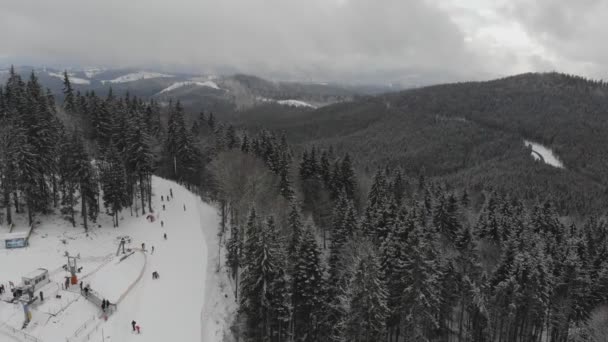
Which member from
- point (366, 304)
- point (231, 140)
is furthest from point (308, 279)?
point (231, 140)

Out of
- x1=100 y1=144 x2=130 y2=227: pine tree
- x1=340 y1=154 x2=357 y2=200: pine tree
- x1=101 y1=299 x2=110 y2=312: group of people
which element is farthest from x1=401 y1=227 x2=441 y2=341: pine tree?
x1=100 y1=144 x2=130 y2=227: pine tree

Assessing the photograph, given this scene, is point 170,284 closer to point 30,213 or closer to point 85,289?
point 85,289

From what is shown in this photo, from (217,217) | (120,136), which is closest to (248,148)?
(217,217)

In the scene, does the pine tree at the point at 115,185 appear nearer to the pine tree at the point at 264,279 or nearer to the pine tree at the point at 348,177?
the pine tree at the point at 264,279

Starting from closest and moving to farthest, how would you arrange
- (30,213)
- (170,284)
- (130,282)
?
(130,282)
(170,284)
(30,213)

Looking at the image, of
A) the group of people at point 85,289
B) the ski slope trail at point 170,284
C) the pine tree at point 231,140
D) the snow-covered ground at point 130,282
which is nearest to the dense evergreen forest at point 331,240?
the pine tree at point 231,140

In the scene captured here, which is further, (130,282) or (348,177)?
(348,177)
